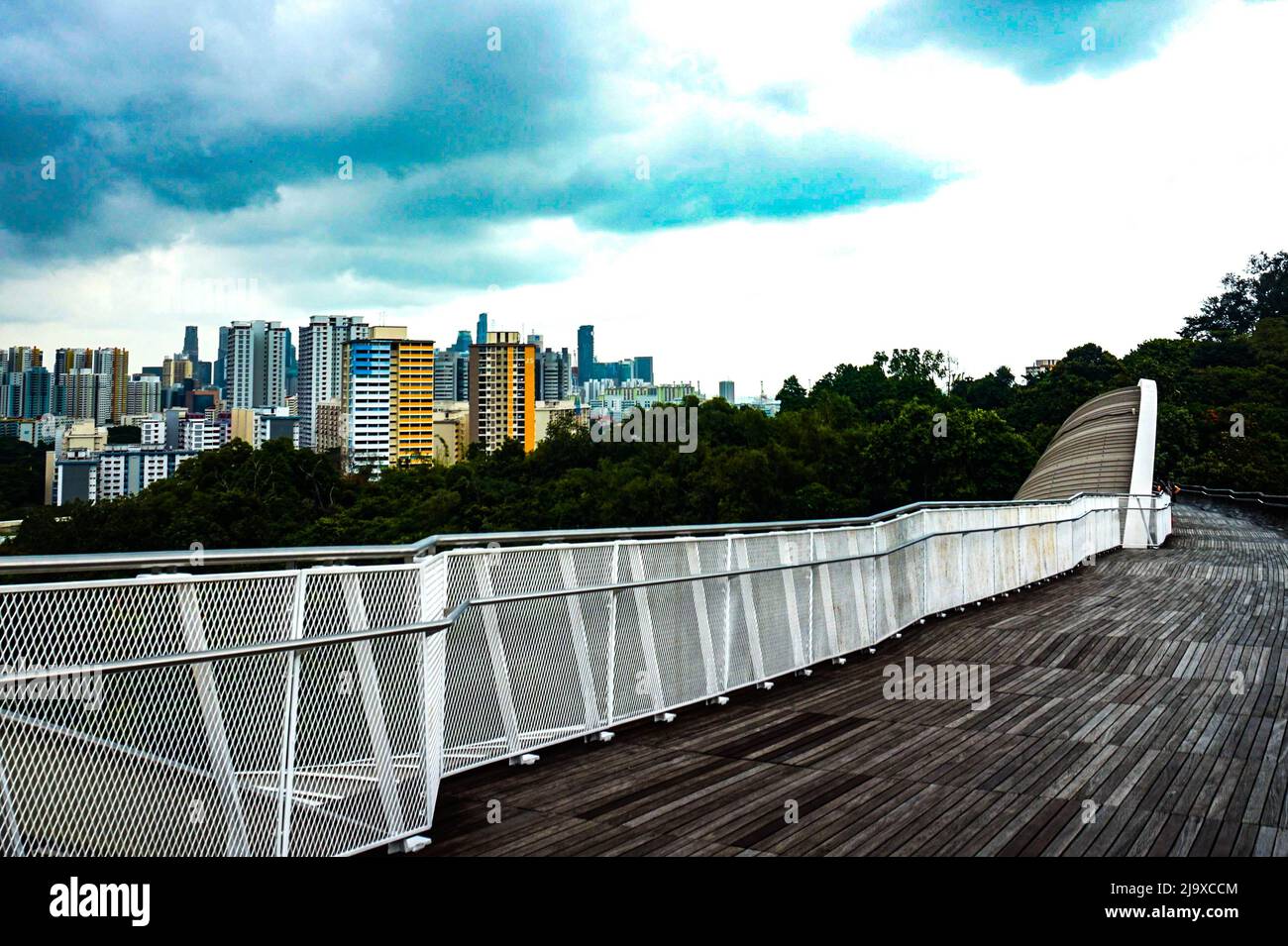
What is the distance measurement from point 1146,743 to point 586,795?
462 centimetres

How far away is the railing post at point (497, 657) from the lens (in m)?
7.62

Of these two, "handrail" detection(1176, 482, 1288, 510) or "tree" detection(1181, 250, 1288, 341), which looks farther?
"tree" detection(1181, 250, 1288, 341)

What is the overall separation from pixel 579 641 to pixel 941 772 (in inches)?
116

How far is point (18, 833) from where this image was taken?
4.34 metres

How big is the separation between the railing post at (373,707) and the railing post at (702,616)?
161 inches

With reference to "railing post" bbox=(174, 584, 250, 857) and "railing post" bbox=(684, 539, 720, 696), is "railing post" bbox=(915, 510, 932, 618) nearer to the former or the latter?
"railing post" bbox=(684, 539, 720, 696)

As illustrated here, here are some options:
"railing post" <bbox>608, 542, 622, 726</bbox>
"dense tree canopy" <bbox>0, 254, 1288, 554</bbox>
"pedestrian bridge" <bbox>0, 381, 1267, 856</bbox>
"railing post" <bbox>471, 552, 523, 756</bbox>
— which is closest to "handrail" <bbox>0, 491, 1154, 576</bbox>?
"pedestrian bridge" <bbox>0, 381, 1267, 856</bbox>

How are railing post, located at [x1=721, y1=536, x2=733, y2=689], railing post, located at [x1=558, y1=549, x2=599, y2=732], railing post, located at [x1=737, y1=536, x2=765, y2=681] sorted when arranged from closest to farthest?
railing post, located at [x1=558, y1=549, x2=599, y2=732], railing post, located at [x1=721, y1=536, x2=733, y2=689], railing post, located at [x1=737, y1=536, x2=765, y2=681]

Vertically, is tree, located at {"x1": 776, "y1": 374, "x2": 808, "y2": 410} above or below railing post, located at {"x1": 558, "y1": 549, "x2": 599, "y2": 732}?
above

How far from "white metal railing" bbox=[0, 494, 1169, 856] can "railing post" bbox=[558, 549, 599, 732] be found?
2cm

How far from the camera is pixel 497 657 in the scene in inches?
303

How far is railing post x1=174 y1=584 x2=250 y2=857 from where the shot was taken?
16.5ft
